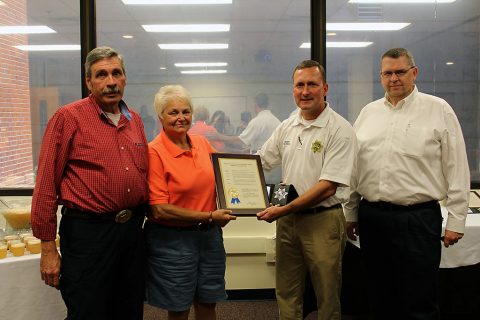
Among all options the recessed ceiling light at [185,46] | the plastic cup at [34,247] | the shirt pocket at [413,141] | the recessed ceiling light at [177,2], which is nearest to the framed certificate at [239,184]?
the shirt pocket at [413,141]

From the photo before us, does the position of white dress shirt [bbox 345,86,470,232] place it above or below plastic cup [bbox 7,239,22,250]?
above

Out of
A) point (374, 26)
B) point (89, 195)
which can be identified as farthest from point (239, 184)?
point (374, 26)

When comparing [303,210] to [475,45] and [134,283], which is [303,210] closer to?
[134,283]

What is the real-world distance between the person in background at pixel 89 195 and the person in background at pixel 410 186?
1226mm

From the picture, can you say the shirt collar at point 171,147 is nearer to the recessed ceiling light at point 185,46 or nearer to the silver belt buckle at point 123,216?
the silver belt buckle at point 123,216

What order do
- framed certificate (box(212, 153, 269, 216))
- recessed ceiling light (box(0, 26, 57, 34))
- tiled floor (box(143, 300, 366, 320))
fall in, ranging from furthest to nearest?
recessed ceiling light (box(0, 26, 57, 34))
tiled floor (box(143, 300, 366, 320))
framed certificate (box(212, 153, 269, 216))

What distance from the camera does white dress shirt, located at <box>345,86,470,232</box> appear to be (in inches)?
92.3

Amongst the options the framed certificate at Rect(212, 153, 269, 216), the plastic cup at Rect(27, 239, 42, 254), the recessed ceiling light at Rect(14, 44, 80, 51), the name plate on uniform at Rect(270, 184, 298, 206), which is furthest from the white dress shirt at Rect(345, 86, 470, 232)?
the recessed ceiling light at Rect(14, 44, 80, 51)

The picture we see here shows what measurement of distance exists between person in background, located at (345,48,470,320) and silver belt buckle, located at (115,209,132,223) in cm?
123

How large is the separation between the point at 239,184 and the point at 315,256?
537mm

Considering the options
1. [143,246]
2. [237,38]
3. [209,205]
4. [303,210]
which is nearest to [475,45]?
[237,38]

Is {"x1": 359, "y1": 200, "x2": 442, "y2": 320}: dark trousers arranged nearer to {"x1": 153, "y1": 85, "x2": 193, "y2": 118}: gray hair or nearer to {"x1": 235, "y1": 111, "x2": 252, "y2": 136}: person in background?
{"x1": 153, "y1": 85, "x2": 193, "y2": 118}: gray hair

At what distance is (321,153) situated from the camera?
2.37 metres

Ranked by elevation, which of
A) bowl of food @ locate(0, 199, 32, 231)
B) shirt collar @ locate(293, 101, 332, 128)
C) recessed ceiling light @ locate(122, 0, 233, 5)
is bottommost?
bowl of food @ locate(0, 199, 32, 231)
